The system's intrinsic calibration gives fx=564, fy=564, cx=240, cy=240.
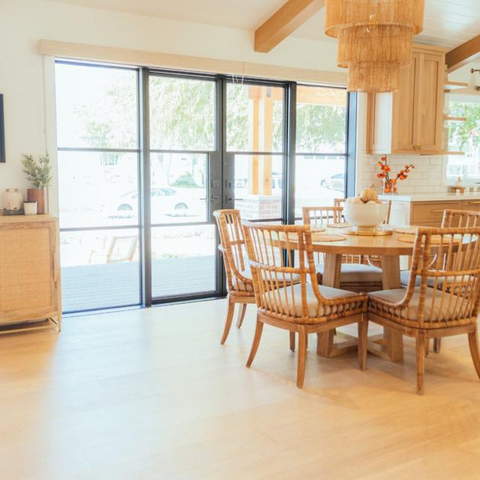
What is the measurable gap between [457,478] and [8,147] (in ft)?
12.3

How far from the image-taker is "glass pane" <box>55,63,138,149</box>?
4.64 metres

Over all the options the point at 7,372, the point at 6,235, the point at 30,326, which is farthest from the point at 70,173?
the point at 7,372

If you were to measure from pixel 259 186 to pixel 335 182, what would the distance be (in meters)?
0.95

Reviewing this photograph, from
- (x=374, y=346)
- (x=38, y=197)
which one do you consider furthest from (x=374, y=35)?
(x=38, y=197)

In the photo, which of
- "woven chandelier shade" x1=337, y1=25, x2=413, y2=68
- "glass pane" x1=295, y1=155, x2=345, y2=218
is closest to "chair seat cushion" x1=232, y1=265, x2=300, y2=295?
"woven chandelier shade" x1=337, y1=25, x2=413, y2=68

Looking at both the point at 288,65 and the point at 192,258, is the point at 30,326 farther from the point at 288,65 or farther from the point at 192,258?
the point at 288,65

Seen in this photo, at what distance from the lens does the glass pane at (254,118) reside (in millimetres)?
5355

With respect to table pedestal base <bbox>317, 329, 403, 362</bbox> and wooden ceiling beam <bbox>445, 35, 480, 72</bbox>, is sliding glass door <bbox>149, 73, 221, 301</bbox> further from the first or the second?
wooden ceiling beam <bbox>445, 35, 480, 72</bbox>

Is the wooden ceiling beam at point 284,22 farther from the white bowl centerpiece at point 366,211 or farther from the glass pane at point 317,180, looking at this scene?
the white bowl centerpiece at point 366,211

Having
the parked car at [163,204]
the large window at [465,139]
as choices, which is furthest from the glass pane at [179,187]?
the large window at [465,139]

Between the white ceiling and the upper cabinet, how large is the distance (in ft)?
0.97

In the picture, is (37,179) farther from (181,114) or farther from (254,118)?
(254,118)

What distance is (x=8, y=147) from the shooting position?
4.32 m

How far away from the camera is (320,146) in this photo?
5.89 meters
